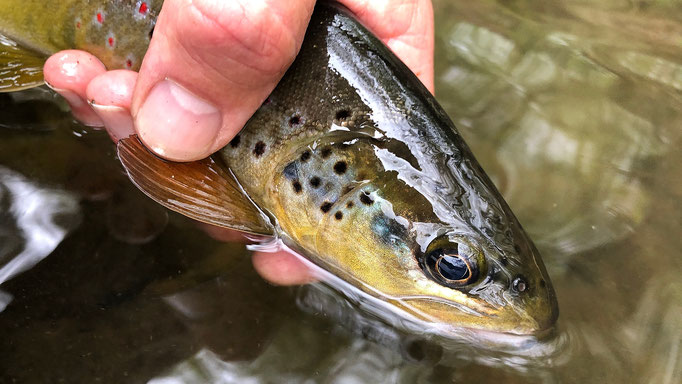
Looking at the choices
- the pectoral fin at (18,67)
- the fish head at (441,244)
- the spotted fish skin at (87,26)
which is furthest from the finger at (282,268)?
the pectoral fin at (18,67)

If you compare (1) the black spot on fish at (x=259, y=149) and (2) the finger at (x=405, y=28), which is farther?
(2) the finger at (x=405, y=28)

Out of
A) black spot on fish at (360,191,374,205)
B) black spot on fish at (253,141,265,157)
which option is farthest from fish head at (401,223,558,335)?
black spot on fish at (253,141,265,157)

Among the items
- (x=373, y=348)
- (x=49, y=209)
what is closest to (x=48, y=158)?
(x=49, y=209)

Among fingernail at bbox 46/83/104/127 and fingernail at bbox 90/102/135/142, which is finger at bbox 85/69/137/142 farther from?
fingernail at bbox 46/83/104/127

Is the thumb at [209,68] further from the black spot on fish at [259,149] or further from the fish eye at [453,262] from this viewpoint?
the fish eye at [453,262]

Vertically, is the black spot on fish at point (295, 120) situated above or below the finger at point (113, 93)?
above

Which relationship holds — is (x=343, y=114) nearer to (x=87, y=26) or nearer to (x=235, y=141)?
(x=235, y=141)

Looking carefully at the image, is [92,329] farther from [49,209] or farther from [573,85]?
[573,85]
